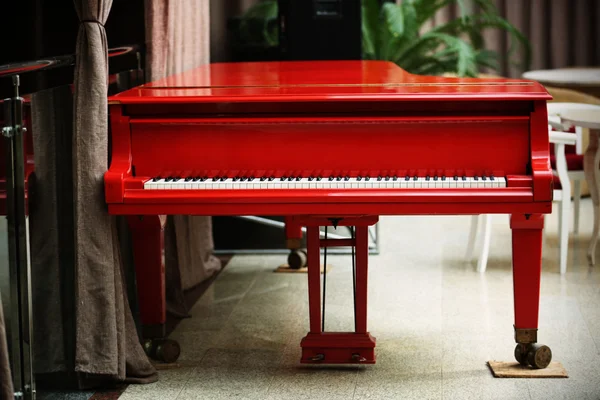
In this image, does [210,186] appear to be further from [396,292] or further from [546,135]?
[396,292]

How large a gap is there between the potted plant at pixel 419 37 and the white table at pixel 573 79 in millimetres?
453

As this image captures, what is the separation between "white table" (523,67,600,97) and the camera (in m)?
7.59

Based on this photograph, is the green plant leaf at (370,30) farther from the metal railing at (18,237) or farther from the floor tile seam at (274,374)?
the metal railing at (18,237)

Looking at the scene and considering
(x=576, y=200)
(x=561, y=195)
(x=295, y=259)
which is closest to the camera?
(x=561, y=195)

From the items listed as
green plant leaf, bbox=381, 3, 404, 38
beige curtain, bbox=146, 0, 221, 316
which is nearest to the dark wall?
beige curtain, bbox=146, 0, 221, 316

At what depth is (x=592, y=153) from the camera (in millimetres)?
5105

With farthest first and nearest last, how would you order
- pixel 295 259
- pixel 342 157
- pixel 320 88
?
1. pixel 295 259
2. pixel 320 88
3. pixel 342 157

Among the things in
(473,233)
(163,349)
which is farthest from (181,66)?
(473,233)

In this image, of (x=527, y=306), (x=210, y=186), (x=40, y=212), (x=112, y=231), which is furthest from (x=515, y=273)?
(x=40, y=212)

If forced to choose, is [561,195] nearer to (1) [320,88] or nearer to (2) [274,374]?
(1) [320,88]

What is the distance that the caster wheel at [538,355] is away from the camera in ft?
11.8

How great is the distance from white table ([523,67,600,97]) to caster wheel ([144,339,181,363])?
4800mm

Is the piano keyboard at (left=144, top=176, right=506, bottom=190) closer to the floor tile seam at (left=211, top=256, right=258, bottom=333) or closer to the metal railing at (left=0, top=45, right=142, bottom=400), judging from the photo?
the metal railing at (left=0, top=45, right=142, bottom=400)

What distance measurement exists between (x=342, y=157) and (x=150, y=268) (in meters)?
0.88
